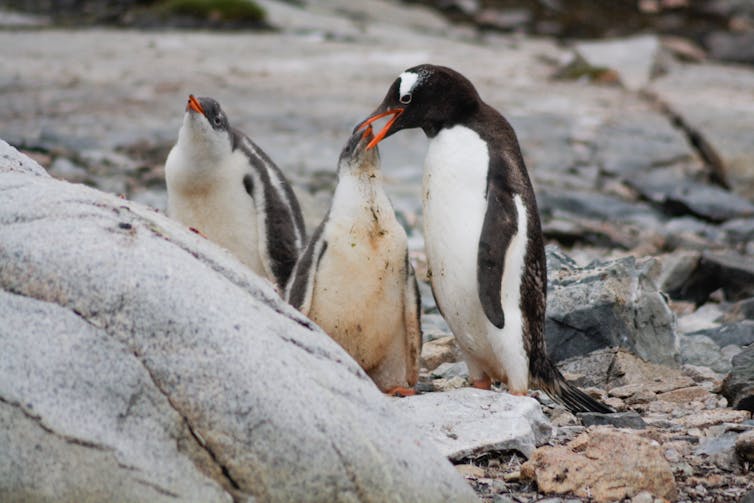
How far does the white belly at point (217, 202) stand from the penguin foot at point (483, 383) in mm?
1809

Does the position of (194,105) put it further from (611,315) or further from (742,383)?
(742,383)

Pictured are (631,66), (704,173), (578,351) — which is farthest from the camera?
(631,66)

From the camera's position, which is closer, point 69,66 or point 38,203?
point 38,203

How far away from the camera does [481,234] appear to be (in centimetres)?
593

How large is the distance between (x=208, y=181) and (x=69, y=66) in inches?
451

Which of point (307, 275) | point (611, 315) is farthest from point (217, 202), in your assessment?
point (611, 315)

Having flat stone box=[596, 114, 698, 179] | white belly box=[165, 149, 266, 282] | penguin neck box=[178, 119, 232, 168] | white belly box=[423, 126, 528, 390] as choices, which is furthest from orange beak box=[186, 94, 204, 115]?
flat stone box=[596, 114, 698, 179]

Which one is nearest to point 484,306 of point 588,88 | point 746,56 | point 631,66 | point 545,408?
point 545,408

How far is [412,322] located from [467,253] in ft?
1.48

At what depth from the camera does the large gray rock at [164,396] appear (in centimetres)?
372

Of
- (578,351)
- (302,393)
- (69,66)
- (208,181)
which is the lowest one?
A: (69,66)

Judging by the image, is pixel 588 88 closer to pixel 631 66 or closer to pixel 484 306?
pixel 631 66

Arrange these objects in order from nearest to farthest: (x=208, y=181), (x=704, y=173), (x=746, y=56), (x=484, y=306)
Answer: (x=484, y=306), (x=208, y=181), (x=704, y=173), (x=746, y=56)

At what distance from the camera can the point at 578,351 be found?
6.80 m
